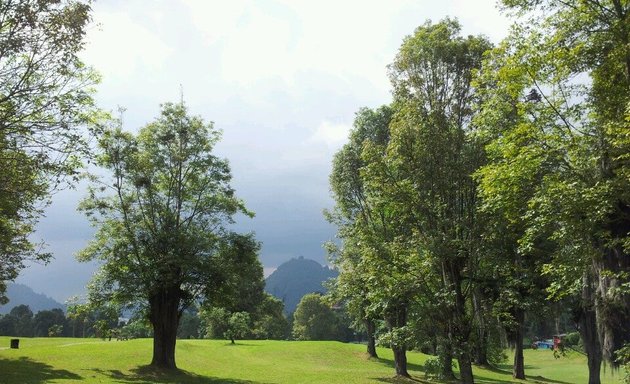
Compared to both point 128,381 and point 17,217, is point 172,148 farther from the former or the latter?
point 128,381

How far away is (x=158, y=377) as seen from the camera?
3023 cm

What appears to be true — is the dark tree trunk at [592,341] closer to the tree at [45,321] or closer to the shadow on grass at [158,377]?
the shadow on grass at [158,377]

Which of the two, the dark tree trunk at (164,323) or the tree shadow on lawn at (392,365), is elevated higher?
the dark tree trunk at (164,323)

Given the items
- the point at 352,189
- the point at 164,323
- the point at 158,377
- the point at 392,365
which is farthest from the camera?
the point at 392,365

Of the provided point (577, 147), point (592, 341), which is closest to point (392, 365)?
point (592, 341)

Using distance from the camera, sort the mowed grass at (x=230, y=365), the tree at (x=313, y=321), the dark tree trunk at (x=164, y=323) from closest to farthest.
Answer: the mowed grass at (x=230, y=365) < the dark tree trunk at (x=164, y=323) < the tree at (x=313, y=321)

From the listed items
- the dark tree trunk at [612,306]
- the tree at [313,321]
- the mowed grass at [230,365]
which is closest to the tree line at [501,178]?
the dark tree trunk at [612,306]

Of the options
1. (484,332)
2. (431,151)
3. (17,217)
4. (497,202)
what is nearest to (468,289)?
(484,332)

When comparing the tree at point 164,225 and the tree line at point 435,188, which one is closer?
the tree line at point 435,188

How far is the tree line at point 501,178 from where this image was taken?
16656mm

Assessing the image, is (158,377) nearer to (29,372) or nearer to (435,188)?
(29,372)

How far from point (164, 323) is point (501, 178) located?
25.5 meters

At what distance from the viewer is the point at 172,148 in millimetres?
35906

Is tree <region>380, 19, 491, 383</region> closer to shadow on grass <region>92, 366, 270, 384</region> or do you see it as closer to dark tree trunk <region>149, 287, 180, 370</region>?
shadow on grass <region>92, 366, 270, 384</region>
